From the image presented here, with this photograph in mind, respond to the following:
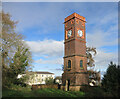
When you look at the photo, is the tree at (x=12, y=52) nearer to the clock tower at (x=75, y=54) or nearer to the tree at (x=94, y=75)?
the clock tower at (x=75, y=54)

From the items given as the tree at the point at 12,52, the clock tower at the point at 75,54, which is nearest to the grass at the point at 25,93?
the tree at the point at 12,52

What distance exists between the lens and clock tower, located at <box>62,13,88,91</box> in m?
21.5

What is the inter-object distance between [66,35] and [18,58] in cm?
1104

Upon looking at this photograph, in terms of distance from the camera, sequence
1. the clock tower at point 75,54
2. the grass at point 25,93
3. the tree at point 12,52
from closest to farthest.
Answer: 1. the grass at point 25,93
2. the tree at point 12,52
3. the clock tower at point 75,54

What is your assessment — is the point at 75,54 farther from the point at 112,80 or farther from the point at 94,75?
the point at 112,80

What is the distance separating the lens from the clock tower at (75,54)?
70.6 ft

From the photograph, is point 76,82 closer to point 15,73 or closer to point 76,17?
point 15,73

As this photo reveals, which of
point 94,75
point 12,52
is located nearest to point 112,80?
point 12,52

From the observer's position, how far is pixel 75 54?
72.0 ft

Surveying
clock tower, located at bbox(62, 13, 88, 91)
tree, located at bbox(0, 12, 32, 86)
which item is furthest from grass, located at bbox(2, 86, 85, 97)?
clock tower, located at bbox(62, 13, 88, 91)

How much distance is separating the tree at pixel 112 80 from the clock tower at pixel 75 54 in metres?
9.37

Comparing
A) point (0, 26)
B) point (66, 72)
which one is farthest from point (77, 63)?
point (0, 26)

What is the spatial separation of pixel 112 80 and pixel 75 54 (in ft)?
36.4

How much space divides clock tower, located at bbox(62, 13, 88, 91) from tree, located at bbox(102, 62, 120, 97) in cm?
937
